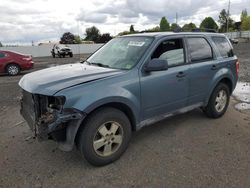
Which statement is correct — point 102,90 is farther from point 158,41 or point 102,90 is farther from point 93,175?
point 158,41

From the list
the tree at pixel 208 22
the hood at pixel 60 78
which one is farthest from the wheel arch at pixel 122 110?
the tree at pixel 208 22

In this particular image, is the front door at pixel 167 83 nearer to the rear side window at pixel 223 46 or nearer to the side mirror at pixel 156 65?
the side mirror at pixel 156 65

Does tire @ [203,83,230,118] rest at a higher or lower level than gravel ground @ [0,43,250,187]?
higher

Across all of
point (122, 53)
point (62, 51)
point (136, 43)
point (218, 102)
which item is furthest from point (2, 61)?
point (62, 51)

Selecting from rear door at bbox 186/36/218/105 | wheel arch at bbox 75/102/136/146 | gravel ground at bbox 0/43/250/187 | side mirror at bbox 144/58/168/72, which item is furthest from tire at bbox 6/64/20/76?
side mirror at bbox 144/58/168/72

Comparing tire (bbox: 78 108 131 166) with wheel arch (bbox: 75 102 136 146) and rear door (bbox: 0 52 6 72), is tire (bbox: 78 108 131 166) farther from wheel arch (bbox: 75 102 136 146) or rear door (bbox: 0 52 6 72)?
rear door (bbox: 0 52 6 72)

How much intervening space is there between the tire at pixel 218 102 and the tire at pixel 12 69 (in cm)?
1140

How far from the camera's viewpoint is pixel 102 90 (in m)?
3.52

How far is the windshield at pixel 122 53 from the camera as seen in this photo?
13.7 ft

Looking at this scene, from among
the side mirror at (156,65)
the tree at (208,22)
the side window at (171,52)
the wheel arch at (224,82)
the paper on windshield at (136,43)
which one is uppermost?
the tree at (208,22)

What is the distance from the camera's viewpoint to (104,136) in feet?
12.1

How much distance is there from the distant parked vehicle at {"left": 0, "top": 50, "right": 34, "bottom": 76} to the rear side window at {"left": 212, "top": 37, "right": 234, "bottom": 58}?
1140 cm

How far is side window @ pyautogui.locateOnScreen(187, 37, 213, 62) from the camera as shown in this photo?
4.86 m

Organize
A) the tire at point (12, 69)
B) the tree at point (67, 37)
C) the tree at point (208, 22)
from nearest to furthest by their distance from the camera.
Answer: the tire at point (12, 69) < the tree at point (67, 37) < the tree at point (208, 22)
